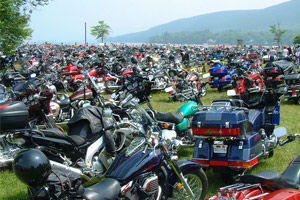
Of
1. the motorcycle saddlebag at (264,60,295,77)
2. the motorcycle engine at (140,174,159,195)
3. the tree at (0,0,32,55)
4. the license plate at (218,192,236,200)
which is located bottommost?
the motorcycle engine at (140,174,159,195)

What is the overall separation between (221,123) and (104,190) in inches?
74.1

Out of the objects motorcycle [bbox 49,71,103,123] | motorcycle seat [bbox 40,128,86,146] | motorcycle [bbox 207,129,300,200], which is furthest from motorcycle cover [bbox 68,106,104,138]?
motorcycle [bbox 49,71,103,123]

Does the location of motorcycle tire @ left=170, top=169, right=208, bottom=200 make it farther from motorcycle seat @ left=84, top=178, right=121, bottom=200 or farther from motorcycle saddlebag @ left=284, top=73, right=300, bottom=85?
motorcycle saddlebag @ left=284, top=73, right=300, bottom=85

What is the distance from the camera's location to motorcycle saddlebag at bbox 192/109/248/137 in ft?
12.9

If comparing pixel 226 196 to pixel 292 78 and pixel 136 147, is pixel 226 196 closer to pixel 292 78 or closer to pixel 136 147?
pixel 136 147

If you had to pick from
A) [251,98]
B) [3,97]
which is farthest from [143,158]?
[3,97]

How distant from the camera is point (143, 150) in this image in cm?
321

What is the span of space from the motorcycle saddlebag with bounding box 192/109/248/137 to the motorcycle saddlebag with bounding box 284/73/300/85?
263 inches

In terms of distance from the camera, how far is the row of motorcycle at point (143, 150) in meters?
2.52

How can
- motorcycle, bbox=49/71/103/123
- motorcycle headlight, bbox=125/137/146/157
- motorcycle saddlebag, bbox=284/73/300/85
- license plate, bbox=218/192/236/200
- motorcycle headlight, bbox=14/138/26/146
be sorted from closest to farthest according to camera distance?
license plate, bbox=218/192/236/200 < motorcycle headlight, bbox=125/137/146/157 < motorcycle headlight, bbox=14/138/26/146 < motorcycle, bbox=49/71/103/123 < motorcycle saddlebag, bbox=284/73/300/85

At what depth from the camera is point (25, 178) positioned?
227 cm

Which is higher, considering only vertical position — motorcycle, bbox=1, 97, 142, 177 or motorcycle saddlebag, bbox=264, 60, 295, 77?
motorcycle saddlebag, bbox=264, 60, 295, 77

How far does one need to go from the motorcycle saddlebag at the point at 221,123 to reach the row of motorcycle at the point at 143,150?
0.01 meters

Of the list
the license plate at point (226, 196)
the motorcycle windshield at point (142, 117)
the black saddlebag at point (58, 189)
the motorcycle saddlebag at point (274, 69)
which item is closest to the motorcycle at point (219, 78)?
the motorcycle saddlebag at point (274, 69)
